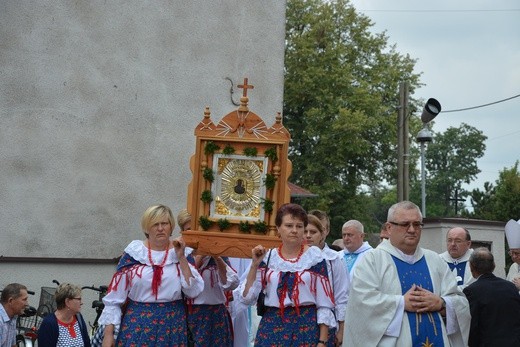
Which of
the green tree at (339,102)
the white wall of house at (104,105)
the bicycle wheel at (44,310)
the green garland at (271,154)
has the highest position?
the green tree at (339,102)

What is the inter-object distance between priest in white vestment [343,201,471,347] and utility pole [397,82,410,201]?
50.8ft

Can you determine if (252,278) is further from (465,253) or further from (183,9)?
(183,9)

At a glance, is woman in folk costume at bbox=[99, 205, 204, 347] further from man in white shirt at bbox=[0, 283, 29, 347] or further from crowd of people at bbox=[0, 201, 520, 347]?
man in white shirt at bbox=[0, 283, 29, 347]

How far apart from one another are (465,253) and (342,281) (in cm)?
354

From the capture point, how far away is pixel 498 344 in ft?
29.8

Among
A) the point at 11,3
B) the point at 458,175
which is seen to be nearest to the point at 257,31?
the point at 11,3

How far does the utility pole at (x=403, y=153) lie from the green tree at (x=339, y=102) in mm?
13016

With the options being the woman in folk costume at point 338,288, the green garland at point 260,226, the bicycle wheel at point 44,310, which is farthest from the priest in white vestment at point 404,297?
the bicycle wheel at point 44,310

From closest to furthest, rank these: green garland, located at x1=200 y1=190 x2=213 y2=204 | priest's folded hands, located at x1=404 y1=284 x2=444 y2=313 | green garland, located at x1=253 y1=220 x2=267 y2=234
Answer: priest's folded hands, located at x1=404 y1=284 x2=444 y2=313 → green garland, located at x1=253 y1=220 x2=267 y2=234 → green garland, located at x1=200 y1=190 x2=213 y2=204

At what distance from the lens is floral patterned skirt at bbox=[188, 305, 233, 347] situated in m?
9.06

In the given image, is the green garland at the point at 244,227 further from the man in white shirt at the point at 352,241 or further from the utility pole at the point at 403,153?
the utility pole at the point at 403,153

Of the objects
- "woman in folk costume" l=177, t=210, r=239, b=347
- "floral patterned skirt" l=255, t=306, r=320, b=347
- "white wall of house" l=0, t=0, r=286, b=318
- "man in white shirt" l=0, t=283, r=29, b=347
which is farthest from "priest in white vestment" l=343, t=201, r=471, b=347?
"white wall of house" l=0, t=0, r=286, b=318

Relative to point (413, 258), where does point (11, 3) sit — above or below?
above

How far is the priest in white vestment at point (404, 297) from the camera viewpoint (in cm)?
764
